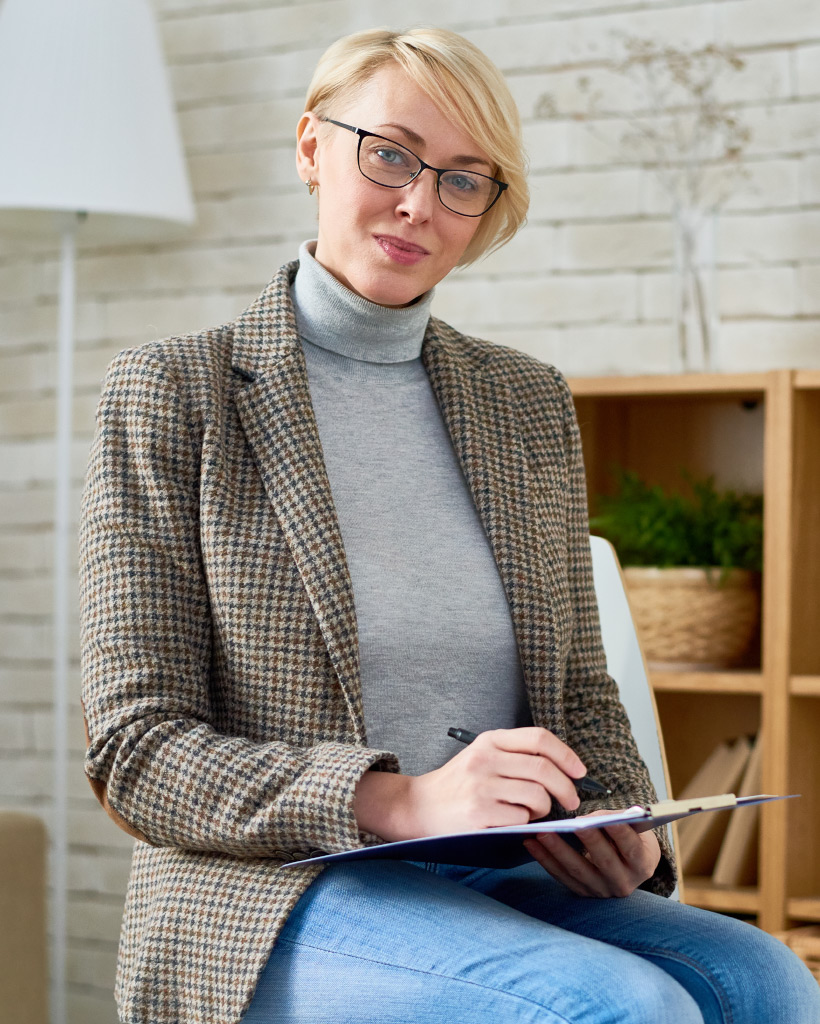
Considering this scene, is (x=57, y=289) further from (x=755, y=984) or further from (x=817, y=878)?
(x=755, y=984)

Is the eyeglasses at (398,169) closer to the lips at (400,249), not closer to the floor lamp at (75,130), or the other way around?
the lips at (400,249)

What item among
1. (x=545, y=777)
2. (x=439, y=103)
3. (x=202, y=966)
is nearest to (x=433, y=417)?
(x=439, y=103)

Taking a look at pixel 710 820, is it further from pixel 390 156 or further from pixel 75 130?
pixel 75 130

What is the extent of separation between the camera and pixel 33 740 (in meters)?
2.67

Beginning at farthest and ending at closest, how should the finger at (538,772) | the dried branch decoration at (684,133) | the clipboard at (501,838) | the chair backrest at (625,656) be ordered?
1. the dried branch decoration at (684,133)
2. the chair backrest at (625,656)
3. the finger at (538,772)
4. the clipboard at (501,838)

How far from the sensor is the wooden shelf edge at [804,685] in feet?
6.10

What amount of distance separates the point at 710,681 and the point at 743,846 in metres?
0.28

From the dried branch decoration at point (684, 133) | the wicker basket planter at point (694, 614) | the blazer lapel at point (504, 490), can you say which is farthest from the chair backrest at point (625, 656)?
the dried branch decoration at point (684, 133)

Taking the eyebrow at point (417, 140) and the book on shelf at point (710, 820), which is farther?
the book on shelf at point (710, 820)

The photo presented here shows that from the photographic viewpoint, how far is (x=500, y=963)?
94 cm

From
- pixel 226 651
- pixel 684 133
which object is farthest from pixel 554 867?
pixel 684 133

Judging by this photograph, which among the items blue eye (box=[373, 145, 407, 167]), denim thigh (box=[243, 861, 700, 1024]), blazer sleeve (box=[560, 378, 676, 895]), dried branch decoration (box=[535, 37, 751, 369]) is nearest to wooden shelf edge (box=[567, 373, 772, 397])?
dried branch decoration (box=[535, 37, 751, 369])

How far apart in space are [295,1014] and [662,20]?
75.3 inches

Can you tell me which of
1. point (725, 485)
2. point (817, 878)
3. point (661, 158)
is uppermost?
point (661, 158)
